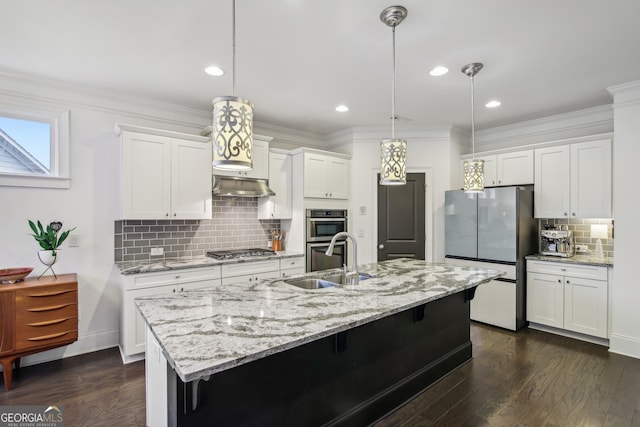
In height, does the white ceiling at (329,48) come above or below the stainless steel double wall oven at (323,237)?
above

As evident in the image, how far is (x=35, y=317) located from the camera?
108 inches

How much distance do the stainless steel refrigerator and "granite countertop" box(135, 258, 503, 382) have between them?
1.56 metres

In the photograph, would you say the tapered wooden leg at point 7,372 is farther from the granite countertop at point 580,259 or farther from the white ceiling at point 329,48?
the granite countertop at point 580,259

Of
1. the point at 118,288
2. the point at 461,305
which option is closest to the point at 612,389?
the point at 461,305

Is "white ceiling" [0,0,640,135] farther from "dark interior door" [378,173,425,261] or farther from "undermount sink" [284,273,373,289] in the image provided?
"undermount sink" [284,273,373,289]

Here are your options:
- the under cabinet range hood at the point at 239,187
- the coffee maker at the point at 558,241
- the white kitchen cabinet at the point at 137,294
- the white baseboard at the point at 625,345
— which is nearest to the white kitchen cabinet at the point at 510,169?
the coffee maker at the point at 558,241

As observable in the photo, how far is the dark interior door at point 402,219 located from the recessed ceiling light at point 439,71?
1.96 m

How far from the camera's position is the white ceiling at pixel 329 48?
2.07 m

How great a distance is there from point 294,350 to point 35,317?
2.42m

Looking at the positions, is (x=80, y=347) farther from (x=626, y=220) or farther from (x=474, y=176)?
(x=626, y=220)

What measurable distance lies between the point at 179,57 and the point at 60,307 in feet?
7.80

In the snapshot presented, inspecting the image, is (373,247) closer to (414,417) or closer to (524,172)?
(524,172)

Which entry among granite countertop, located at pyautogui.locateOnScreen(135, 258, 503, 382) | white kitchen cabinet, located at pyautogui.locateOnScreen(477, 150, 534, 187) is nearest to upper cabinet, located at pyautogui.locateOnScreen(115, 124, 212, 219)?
granite countertop, located at pyautogui.locateOnScreen(135, 258, 503, 382)

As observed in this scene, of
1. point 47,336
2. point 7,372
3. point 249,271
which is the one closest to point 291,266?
point 249,271
